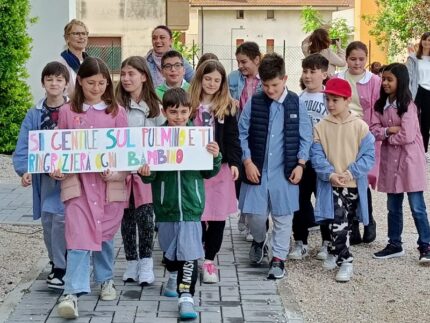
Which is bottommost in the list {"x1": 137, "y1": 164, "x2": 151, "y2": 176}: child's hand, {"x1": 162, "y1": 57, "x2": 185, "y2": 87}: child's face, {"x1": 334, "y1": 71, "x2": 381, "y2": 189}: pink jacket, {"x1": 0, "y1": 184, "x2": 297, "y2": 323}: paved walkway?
{"x1": 0, "y1": 184, "x2": 297, "y2": 323}: paved walkway

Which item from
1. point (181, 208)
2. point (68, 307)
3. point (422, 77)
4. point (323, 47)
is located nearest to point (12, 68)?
point (422, 77)

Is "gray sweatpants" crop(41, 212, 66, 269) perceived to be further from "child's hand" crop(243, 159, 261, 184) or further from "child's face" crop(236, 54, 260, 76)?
"child's face" crop(236, 54, 260, 76)

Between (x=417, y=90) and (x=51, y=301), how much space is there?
314 inches

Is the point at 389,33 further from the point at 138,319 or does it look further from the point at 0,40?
the point at 138,319

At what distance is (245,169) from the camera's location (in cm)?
737

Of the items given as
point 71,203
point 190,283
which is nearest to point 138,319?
point 190,283

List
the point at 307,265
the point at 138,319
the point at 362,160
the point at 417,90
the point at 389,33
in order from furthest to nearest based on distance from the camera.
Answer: the point at 389,33
the point at 417,90
the point at 307,265
the point at 362,160
the point at 138,319

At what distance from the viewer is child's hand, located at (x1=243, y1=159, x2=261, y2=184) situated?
7.31 meters

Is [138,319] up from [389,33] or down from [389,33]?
down

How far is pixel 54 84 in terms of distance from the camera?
6578 mm

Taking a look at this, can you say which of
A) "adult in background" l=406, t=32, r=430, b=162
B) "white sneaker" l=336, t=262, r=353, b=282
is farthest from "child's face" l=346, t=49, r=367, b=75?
"adult in background" l=406, t=32, r=430, b=162

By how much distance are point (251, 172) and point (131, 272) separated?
4.20 feet

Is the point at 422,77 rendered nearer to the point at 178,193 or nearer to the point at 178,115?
the point at 178,115

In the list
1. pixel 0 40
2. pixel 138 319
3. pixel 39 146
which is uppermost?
pixel 0 40
